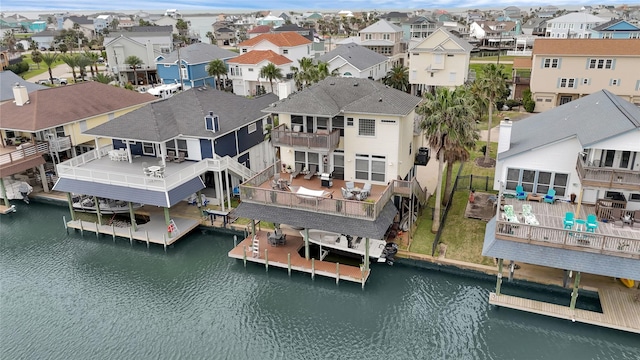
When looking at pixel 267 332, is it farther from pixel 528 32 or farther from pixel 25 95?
pixel 528 32

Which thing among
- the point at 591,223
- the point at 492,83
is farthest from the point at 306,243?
the point at 492,83

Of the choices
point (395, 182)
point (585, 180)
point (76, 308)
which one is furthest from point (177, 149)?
point (585, 180)

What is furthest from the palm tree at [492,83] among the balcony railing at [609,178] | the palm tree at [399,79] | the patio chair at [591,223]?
the palm tree at [399,79]

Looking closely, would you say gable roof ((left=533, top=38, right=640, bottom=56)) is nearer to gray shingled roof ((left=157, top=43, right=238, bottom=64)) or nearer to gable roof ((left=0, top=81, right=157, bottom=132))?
gable roof ((left=0, top=81, right=157, bottom=132))

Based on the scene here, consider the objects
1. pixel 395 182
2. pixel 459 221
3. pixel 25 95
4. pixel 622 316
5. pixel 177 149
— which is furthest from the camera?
pixel 25 95

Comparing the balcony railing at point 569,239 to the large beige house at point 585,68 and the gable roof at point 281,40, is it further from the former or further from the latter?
the gable roof at point 281,40

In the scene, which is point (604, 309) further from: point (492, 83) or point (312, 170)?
point (492, 83)
